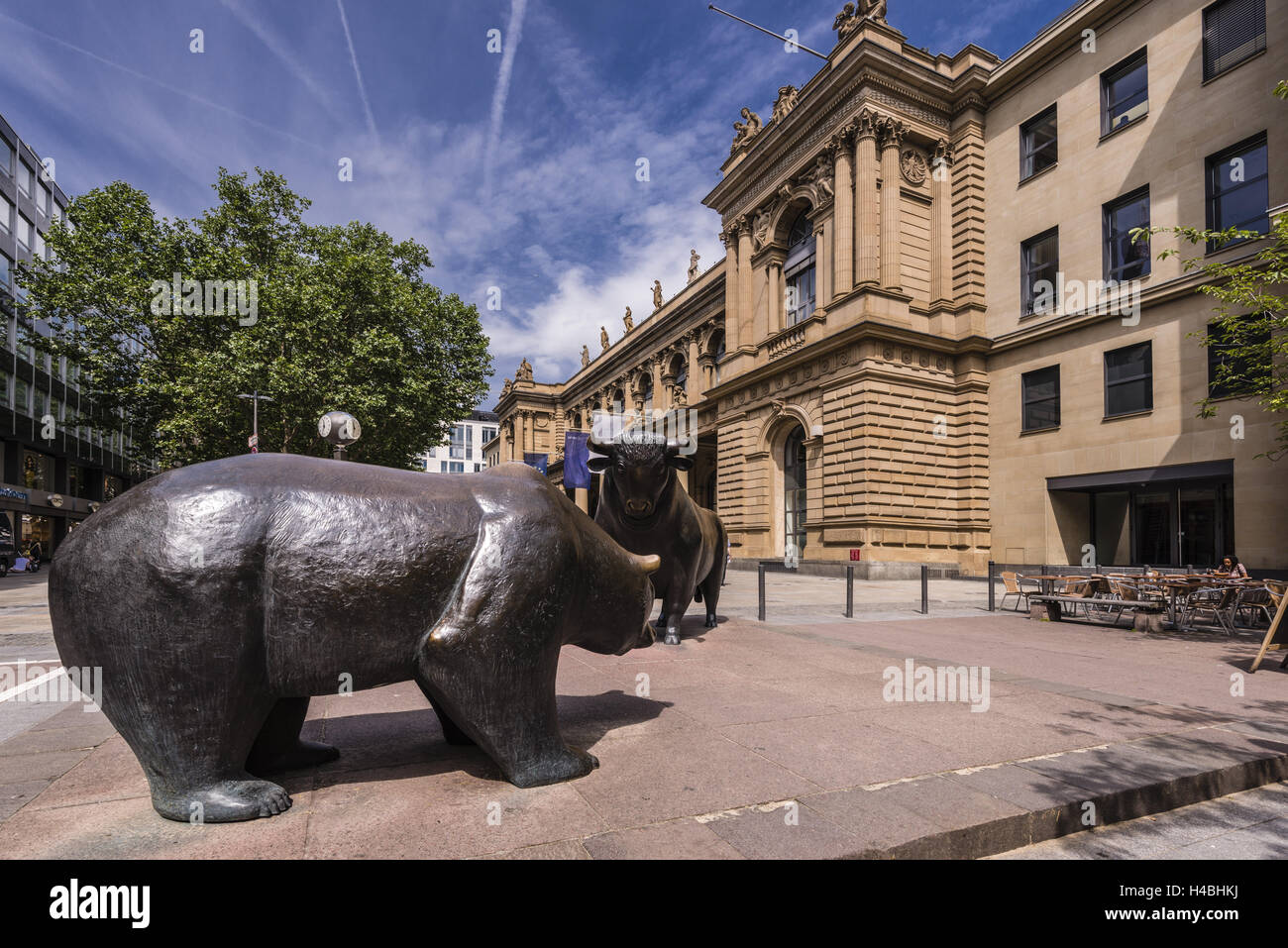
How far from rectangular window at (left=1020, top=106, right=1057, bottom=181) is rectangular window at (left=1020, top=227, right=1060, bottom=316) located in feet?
8.17

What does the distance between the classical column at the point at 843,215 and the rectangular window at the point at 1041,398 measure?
24.3 ft

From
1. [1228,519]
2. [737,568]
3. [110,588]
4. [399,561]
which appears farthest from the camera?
[737,568]

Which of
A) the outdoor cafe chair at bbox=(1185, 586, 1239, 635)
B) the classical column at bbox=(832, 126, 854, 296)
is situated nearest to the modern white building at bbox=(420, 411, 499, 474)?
the classical column at bbox=(832, 126, 854, 296)

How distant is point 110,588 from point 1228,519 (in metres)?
24.1

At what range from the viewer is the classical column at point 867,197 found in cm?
2381

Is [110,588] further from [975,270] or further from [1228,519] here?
[975,270]

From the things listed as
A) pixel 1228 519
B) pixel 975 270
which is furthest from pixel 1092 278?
pixel 1228 519

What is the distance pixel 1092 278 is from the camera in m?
21.5


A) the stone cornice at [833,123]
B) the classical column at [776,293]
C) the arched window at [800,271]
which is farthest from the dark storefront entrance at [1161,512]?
the stone cornice at [833,123]

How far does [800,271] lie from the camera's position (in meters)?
28.2

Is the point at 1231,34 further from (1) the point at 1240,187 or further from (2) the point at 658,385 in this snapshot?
(2) the point at 658,385

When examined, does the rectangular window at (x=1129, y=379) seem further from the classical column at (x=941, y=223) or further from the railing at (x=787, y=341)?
the railing at (x=787, y=341)

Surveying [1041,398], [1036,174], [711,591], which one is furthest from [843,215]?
[711,591]
